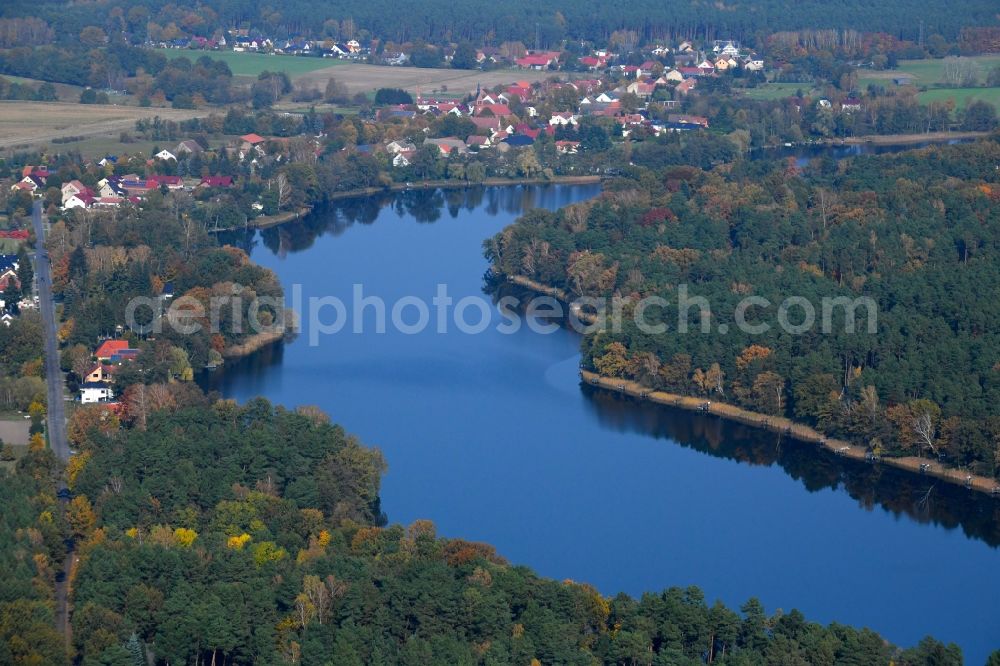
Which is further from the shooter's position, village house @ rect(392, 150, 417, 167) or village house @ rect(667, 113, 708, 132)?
village house @ rect(667, 113, 708, 132)

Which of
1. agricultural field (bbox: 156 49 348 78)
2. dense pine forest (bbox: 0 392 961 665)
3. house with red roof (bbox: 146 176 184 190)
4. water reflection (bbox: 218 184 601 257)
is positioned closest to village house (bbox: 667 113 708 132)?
water reflection (bbox: 218 184 601 257)

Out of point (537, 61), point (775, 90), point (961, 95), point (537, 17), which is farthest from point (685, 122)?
point (537, 17)

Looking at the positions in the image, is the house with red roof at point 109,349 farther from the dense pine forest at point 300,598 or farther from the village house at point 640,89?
the village house at point 640,89

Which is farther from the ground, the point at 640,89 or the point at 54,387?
the point at 640,89

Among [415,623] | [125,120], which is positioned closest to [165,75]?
[125,120]

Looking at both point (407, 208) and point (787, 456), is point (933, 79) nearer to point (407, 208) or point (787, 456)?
point (407, 208)

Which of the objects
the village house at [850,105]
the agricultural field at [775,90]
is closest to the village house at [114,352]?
the village house at [850,105]

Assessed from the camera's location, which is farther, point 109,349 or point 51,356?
point 51,356

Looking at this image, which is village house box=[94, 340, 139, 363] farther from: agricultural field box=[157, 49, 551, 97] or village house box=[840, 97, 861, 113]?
agricultural field box=[157, 49, 551, 97]
